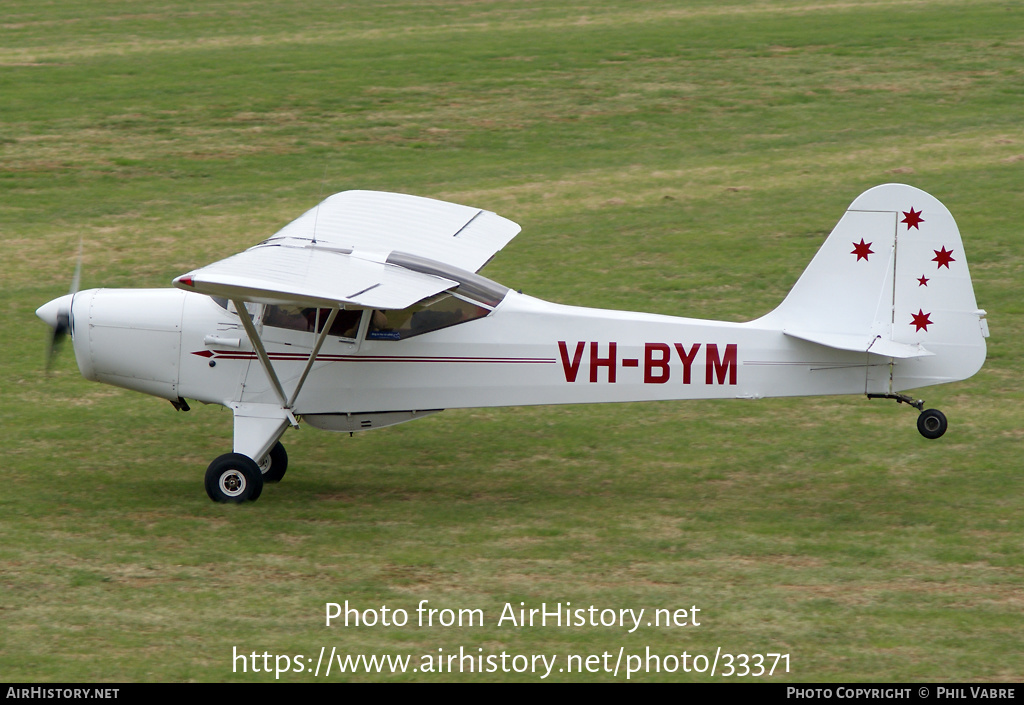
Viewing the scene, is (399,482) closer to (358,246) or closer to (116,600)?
(358,246)

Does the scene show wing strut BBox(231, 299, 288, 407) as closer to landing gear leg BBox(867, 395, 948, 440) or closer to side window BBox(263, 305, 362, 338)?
side window BBox(263, 305, 362, 338)

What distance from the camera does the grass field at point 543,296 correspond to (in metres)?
8.27

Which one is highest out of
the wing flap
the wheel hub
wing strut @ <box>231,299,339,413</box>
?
the wing flap

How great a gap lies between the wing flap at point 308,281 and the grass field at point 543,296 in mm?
2026

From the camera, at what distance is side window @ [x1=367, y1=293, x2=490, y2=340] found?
10.3 m

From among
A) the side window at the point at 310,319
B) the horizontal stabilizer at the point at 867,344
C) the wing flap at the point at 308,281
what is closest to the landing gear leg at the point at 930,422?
the horizontal stabilizer at the point at 867,344

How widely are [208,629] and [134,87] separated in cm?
2072

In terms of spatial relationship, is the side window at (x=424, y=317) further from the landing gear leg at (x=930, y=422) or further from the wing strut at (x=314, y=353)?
the landing gear leg at (x=930, y=422)

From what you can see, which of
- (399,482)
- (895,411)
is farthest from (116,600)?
(895,411)

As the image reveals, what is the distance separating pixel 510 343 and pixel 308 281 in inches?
77.6

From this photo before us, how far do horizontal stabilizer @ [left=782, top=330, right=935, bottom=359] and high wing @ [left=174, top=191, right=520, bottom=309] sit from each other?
312 cm

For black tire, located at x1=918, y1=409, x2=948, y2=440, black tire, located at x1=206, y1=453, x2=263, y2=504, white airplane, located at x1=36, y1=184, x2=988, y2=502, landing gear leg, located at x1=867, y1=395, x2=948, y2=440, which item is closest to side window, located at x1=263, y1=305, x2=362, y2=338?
white airplane, located at x1=36, y1=184, x2=988, y2=502

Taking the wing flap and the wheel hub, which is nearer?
the wing flap

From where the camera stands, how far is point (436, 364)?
34.0 feet
